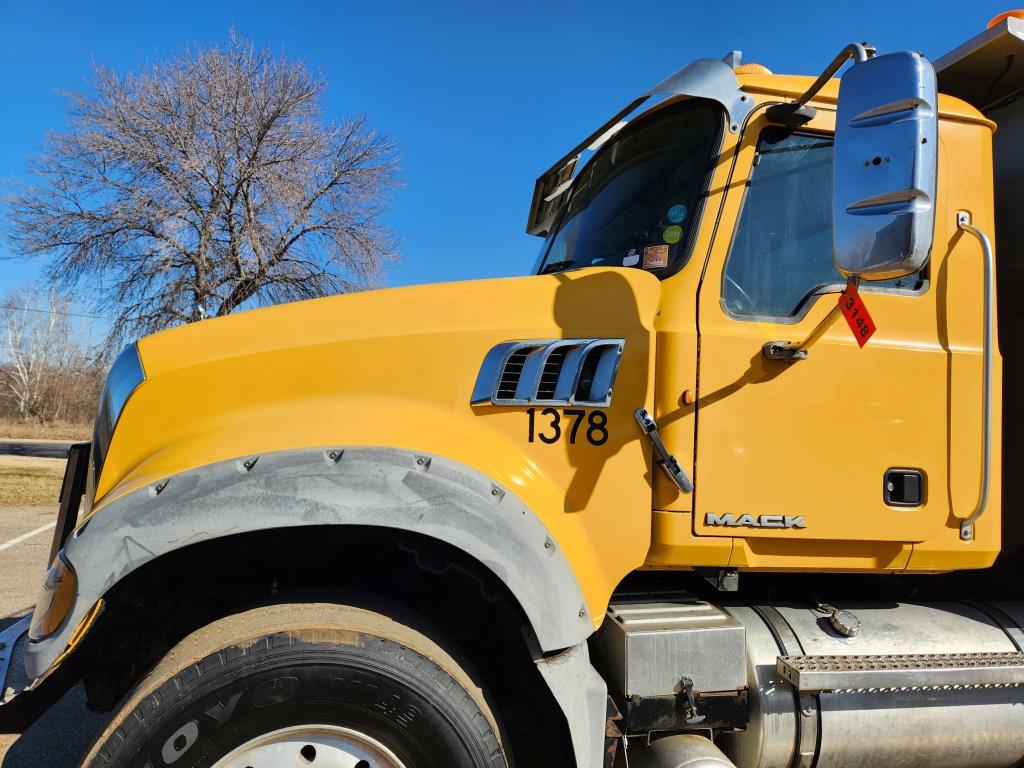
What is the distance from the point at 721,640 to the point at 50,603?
6.19ft

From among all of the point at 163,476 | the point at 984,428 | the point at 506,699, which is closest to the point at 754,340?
the point at 984,428

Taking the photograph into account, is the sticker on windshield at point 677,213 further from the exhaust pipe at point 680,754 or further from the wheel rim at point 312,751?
the wheel rim at point 312,751

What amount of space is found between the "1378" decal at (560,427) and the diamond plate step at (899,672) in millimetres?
928

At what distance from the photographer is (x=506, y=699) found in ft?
7.13

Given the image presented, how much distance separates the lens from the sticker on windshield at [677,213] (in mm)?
2246

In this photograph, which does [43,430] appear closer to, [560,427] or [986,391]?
[560,427]

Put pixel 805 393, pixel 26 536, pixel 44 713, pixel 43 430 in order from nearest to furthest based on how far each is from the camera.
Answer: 1. pixel 805 393
2. pixel 44 713
3. pixel 26 536
4. pixel 43 430

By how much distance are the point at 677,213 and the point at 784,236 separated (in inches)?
14.3

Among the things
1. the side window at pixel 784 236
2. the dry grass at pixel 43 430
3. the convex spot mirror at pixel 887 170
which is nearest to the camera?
the convex spot mirror at pixel 887 170

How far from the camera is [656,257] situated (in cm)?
223

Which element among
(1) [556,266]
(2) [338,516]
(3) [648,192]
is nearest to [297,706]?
(2) [338,516]

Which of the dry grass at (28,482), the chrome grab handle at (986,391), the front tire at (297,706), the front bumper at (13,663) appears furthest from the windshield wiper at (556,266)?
the dry grass at (28,482)

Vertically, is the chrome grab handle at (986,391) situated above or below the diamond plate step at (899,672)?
above

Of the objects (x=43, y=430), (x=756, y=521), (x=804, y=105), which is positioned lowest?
(x=43, y=430)
